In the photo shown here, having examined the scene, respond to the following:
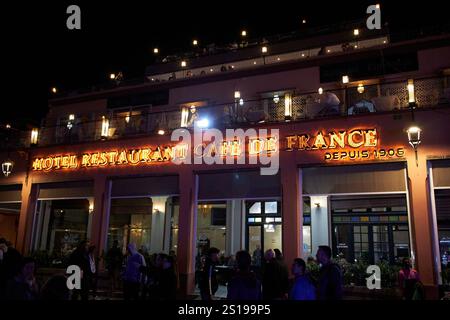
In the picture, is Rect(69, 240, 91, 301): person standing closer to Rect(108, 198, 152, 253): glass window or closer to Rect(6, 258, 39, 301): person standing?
Rect(6, 258, 39, 301): person standing

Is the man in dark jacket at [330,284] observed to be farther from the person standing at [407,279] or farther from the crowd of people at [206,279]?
the person standing at [407,279]

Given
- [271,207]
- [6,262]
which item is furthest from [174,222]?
[6,262]

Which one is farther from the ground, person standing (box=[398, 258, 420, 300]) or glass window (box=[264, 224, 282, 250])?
glass window (box=[264, 224, 282, 250])

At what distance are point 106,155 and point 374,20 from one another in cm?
1226

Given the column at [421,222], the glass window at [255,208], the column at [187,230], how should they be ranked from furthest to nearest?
the glass window at [255,208], the column at [187,230], the column at [421,222]

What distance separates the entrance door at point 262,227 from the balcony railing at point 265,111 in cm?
472

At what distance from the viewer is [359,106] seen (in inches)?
480

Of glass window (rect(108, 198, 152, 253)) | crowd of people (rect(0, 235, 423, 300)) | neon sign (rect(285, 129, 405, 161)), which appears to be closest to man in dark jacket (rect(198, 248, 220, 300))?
crowd of people (rect(0, 235, 423, 300))

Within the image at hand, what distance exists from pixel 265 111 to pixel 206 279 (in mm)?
7511

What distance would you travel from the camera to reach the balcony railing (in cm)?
1162

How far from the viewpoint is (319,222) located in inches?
613

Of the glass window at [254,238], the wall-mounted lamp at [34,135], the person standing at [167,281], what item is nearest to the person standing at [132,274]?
the person standing at [167,281]

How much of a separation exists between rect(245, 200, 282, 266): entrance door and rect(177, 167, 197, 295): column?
162 inches

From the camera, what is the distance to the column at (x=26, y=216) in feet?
52.2
